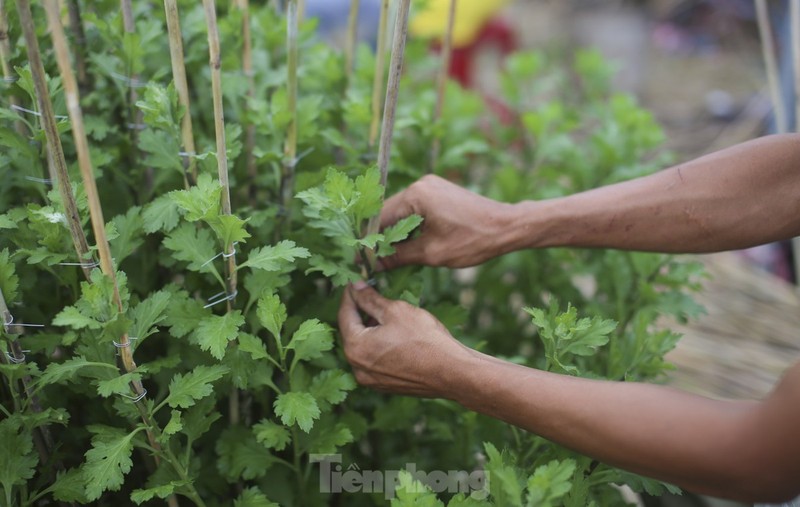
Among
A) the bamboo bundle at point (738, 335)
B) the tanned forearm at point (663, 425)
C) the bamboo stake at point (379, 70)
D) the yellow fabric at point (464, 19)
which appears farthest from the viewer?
the yellow fabric at point (464, 19)

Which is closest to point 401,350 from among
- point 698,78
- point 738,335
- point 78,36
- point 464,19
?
point 78,36

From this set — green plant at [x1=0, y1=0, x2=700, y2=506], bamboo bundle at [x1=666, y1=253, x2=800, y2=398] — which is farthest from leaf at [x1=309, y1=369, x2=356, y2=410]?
bamboo bundle at [x1=666, y1=253, x2=800, y2=398]

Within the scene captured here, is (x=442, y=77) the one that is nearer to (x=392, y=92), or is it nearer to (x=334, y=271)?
(x=392, y=92)

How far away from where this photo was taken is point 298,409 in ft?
3.20

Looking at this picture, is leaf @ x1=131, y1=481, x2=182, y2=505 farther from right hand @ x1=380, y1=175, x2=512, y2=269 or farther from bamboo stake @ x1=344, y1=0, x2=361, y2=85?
bamboo stake @ x1=344, y1=0, x2=361, y2=85

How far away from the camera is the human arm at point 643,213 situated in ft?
3.66

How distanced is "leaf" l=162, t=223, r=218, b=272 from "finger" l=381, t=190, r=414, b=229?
0.93ft

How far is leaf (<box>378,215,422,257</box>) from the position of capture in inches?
41.8

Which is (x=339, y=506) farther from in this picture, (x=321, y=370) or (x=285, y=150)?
(x=285, y=150)

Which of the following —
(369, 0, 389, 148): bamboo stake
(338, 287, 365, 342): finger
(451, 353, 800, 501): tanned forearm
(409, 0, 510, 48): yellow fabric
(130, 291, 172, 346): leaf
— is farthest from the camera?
(409, 0, 510, 48): yellow fabric

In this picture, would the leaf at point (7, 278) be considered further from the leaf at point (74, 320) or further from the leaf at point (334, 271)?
the leaf at point (334, 271)

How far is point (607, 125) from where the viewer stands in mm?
1692

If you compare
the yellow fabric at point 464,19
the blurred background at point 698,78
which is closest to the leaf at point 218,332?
the blurred background at point 698,78

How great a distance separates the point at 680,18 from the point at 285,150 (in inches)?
194
